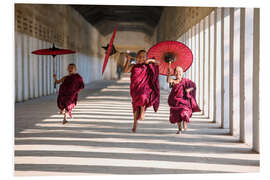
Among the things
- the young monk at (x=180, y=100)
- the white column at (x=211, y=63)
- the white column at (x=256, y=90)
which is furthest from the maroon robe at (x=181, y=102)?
the white column at (x=211, y=63)

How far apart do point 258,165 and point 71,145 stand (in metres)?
2.78

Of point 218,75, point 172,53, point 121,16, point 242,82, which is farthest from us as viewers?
point 121,16

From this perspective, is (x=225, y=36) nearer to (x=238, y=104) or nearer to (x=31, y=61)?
(x=238, y=104)

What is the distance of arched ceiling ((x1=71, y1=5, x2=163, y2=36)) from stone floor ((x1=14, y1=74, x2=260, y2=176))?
1908cm

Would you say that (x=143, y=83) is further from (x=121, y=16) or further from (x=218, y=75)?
(x=121, y=16)

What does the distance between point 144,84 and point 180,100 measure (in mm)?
741

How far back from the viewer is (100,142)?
612 cm

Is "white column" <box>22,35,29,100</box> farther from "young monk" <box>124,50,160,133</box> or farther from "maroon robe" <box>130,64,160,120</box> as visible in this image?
"maroon robe" <box>130,64,160,120</box>

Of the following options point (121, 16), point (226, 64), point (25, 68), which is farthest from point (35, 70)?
point (121, 16)

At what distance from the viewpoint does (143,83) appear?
7.08 meters

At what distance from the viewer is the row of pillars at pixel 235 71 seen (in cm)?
550

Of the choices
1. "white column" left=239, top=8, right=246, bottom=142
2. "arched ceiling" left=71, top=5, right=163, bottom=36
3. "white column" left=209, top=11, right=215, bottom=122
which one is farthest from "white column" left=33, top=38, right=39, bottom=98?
"white column" left=239, top=8, right=246, bottom=142

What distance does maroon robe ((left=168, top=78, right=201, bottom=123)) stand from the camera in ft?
22.6
